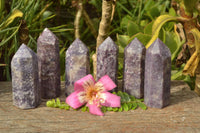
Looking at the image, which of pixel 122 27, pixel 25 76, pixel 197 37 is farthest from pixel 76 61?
pixel 122 27

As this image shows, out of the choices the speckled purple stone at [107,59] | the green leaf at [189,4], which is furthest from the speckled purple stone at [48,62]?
the green leaf at [189,4]

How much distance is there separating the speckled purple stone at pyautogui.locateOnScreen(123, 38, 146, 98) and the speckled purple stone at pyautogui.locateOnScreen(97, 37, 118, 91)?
43 mm

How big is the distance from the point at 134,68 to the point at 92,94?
189 millimetres

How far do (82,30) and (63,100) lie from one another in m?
1.07

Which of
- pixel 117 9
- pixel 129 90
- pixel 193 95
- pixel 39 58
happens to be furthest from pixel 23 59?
pixel 117 9

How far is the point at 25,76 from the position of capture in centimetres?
102

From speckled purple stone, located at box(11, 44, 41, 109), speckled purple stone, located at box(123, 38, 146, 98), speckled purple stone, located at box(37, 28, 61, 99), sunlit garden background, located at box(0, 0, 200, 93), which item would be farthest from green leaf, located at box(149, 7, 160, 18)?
speckled purple stone, located at box(11, 44, 41, 109)

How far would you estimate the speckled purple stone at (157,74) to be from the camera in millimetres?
1026

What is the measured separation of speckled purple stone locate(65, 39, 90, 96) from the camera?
3.59ft

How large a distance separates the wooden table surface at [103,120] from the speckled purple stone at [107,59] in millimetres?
162

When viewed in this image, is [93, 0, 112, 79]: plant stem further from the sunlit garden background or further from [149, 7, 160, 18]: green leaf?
[149, 7, 160, 18]: green leaf

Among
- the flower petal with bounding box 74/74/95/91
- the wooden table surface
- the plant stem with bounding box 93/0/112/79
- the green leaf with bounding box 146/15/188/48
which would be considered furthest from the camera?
the plant stem with bounding box 93/0/112/79

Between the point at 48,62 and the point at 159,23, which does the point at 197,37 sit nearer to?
the point at 159,23

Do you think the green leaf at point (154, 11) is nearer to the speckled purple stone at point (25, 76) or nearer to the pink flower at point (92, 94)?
the pink flower at point (92, 94)
